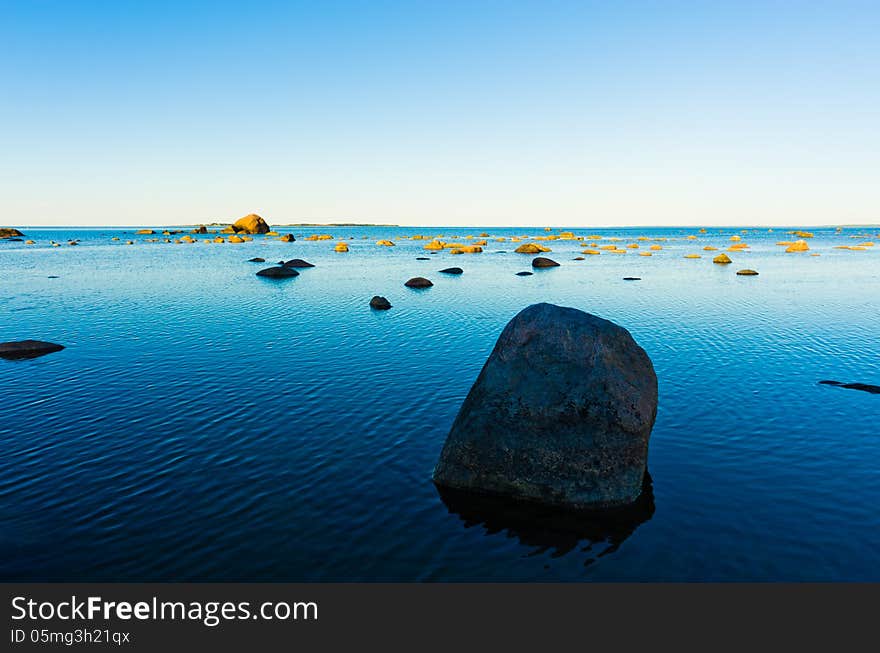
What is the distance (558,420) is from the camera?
13016 mm

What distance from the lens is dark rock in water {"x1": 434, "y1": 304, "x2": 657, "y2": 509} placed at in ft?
41.7

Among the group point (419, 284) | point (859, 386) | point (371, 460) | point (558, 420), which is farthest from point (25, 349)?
point (859, 386)

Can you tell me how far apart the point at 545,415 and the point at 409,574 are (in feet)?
17.8

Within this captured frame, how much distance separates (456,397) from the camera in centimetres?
2145

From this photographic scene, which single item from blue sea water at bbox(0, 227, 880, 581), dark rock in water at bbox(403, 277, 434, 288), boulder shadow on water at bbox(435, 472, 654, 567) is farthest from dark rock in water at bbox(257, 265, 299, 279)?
boulder shadow on water at bbox(435, 472, 654, 567)

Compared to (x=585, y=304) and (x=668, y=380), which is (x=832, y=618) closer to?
(x=668, y=380)

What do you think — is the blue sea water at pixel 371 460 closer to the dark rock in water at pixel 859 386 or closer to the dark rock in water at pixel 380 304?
the dark rock in water at pixel 859 386

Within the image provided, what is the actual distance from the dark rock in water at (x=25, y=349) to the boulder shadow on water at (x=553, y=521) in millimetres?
28999

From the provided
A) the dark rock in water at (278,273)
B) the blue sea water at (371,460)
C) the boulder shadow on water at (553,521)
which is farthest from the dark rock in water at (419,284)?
the boulder shadow on water at (553,521)

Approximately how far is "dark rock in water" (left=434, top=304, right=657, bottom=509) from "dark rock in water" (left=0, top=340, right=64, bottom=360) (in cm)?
2860

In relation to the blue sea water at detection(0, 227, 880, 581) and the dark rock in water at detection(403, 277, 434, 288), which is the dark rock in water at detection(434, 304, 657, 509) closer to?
the blue sea water at detection(0, 227, 880, 581)

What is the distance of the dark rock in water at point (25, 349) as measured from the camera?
2816 cm

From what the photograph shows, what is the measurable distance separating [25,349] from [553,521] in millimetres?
32654

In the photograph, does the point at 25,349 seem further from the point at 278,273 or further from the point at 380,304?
the point at 278,273
